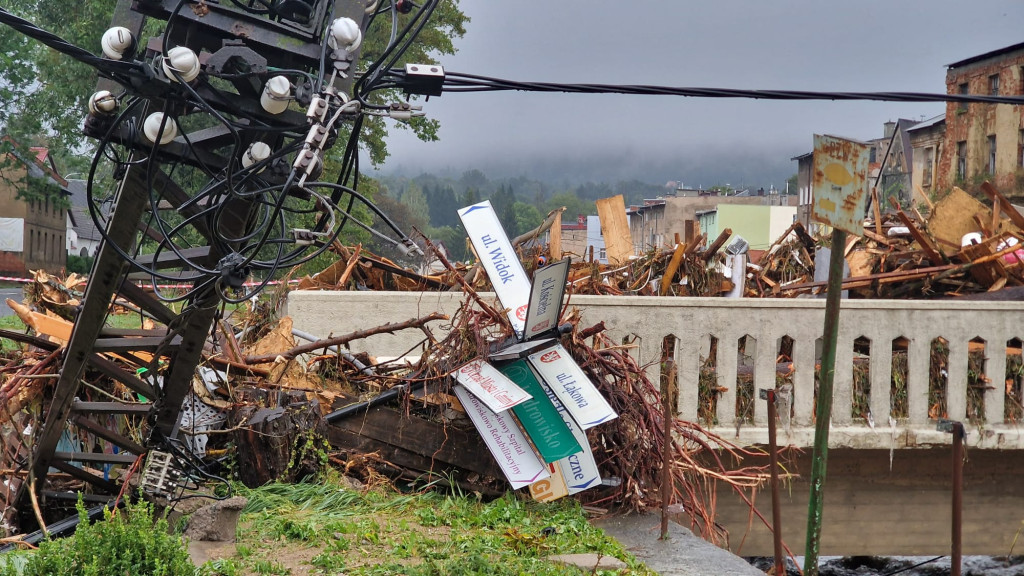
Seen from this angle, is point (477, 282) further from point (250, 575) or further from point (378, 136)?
point (378, 136)

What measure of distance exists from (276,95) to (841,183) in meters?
3.20

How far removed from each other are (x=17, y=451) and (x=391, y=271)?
4902 millimetres

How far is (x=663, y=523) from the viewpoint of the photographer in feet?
21.9

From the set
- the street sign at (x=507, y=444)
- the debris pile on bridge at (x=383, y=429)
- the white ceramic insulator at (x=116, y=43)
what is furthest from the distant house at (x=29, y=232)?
the white ceramic insulator at (x=116, y=43)

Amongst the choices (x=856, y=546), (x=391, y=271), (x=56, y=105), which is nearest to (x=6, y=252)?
(x=56, y=105)

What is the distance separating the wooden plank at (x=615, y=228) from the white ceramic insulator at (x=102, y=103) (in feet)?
30.9

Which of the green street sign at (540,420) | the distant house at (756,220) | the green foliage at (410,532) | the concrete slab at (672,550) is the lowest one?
the concrete slab at (672,550)

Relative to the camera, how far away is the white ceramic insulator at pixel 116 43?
16.5ft

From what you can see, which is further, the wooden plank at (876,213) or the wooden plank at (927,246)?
the wooden plank at (876,213)

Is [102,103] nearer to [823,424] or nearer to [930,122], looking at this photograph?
[823,424]

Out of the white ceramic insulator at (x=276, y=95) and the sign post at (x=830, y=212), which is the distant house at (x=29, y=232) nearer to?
the white ceramic insulator at (x=276, y=95)

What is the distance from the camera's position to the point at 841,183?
190 inches

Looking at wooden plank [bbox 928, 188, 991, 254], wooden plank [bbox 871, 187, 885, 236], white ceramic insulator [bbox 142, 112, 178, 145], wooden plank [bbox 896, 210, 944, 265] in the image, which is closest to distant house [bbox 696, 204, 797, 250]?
wooden plank [bbox 871, 187, 885, 236]

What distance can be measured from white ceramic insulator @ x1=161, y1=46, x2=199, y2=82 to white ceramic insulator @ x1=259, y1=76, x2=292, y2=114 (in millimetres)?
399
